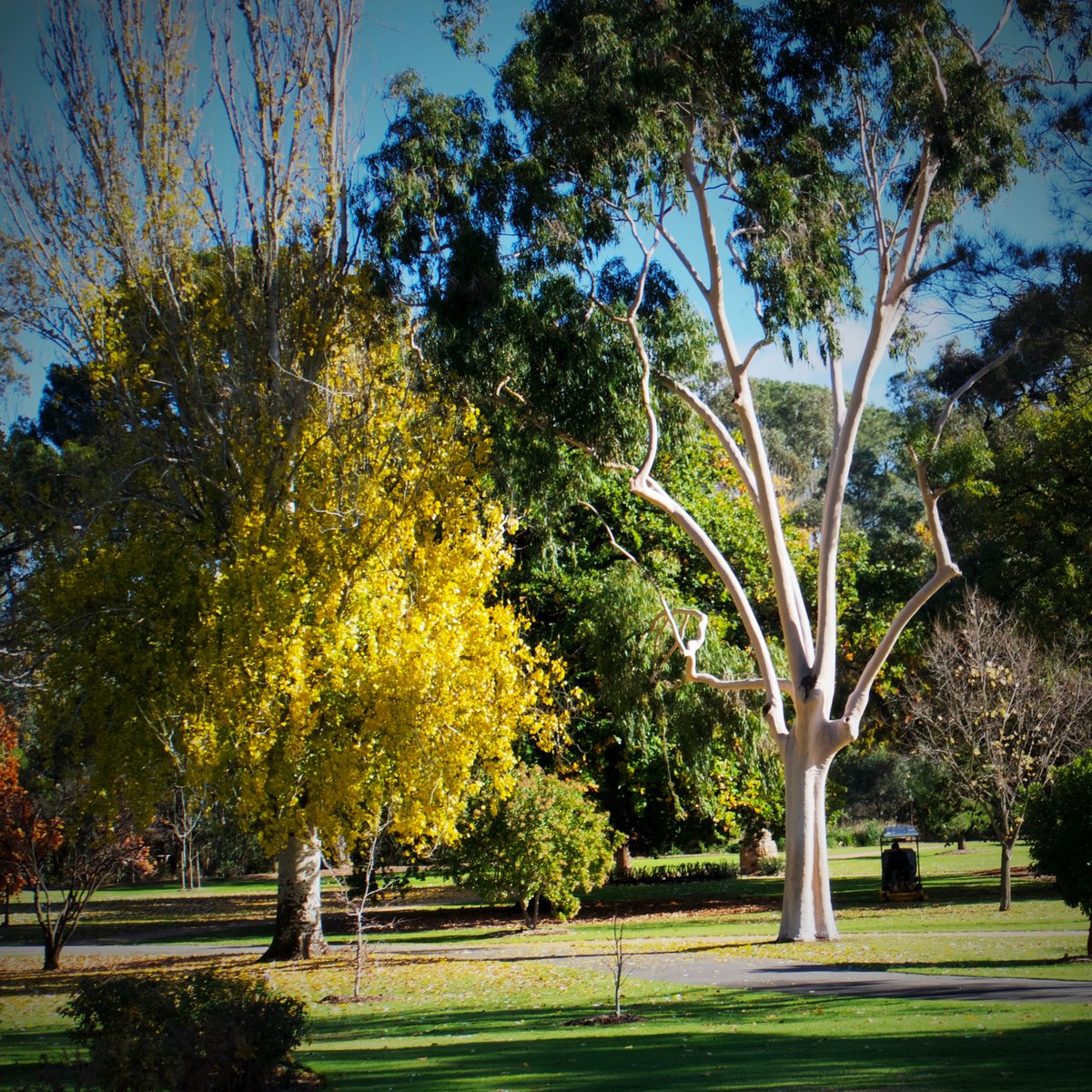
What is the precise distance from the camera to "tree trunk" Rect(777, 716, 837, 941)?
17391 millimetres

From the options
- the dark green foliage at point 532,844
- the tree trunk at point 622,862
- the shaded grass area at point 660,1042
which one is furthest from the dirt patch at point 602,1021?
the tree trunk at point 622,862

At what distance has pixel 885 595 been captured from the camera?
30.3 metres

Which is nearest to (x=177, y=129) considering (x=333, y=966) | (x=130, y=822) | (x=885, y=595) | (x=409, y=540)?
(x=409, y=540)

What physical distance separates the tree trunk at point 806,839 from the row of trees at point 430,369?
0.06 metres

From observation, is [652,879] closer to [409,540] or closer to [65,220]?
[409,540]

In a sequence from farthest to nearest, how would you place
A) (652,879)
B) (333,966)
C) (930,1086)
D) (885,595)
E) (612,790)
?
1. (652,879)
2. (885,595)
3. (612,790)
4. (333,966)
5. (930,1086)

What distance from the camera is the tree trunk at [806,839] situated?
1739cm

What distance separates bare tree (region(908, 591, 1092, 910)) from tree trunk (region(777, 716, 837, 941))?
16.0 feet

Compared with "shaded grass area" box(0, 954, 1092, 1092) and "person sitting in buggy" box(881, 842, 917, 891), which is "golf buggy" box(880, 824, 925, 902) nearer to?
"person sitting in buggy" box(881, 842, 917, 891)

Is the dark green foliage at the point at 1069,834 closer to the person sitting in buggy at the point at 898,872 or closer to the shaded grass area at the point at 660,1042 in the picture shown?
the shaded grass area at the point at 660,1042

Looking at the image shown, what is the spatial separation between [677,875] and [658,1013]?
24528 mm

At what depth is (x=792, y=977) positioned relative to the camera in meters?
13.1

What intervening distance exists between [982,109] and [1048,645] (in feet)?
46.2

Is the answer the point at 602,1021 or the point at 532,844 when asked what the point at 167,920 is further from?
the point at 602,1021
